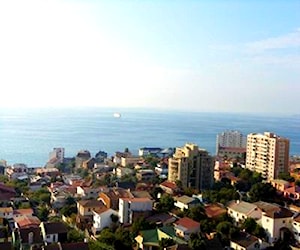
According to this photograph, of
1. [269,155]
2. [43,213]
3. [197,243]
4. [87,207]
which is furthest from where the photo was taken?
[269,155]

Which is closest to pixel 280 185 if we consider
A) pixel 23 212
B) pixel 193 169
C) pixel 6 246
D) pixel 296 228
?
pixel 193 169

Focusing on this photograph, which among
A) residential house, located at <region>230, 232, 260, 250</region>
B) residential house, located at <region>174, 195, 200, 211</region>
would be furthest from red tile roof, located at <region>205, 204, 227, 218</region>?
residential house, located at <region>230, 232, 260, 250</region>

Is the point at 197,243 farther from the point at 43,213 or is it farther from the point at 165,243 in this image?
the point at 43,213

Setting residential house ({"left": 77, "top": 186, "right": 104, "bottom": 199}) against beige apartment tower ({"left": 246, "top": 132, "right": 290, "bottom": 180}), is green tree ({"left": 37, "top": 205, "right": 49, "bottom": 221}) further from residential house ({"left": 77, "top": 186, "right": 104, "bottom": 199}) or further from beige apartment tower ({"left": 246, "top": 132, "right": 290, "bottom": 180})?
beige apartment tower ({"left": 246, "top": 132, "right": 290, "bottom": 180})

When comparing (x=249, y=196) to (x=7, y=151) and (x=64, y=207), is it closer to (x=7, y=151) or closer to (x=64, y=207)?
(x=64, y=207)

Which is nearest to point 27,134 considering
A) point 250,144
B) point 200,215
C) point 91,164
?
point 91,164
